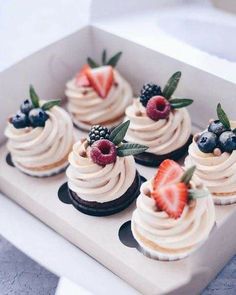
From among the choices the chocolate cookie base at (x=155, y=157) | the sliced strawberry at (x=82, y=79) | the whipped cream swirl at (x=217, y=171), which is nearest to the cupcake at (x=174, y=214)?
the whipped cream swirl at (x=217, y=171)

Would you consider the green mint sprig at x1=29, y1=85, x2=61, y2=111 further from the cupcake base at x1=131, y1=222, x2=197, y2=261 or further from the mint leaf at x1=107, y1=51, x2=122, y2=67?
the cupcake base at x1=131, y1=222, x2=197, y2=261

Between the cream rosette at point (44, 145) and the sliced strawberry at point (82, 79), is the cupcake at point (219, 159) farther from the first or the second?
the sliced strawberry at point (82, 79)

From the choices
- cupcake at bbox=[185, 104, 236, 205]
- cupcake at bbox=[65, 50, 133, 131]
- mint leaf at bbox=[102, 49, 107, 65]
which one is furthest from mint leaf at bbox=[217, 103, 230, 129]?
mint leaf at bbox=[102, 49, 107, 65]

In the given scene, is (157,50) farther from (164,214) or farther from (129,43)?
(164,214)

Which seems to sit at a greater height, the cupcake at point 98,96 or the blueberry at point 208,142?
the blueberry at point 208,142

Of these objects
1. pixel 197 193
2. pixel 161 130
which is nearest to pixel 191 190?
pixel 197 193

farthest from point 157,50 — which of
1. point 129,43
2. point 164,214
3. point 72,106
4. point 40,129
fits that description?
point 164,214
